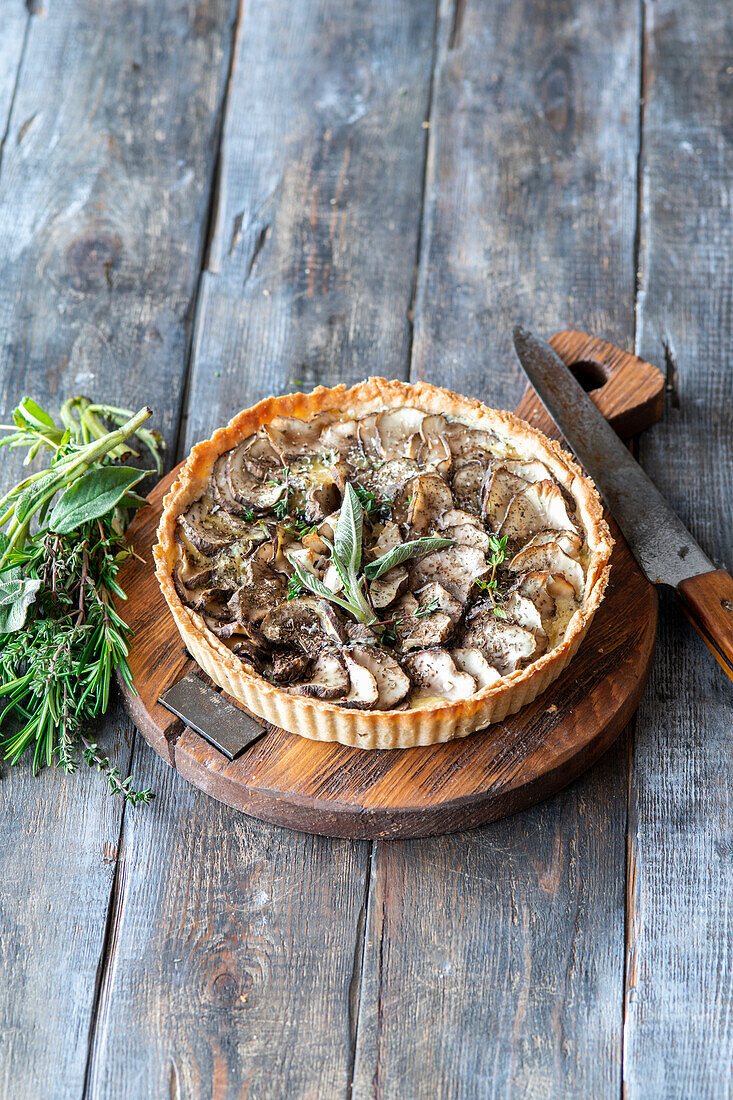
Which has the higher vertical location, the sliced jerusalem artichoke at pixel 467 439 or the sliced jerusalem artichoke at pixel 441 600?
the sliced jerusalem artichoke at pixel 467 439

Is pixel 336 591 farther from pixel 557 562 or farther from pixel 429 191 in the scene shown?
pixel 429 191

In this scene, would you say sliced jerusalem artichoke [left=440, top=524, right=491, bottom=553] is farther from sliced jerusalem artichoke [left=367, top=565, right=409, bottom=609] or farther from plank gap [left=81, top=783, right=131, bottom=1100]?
plank gap [left=81, top=783, right=131, bottom=1100]

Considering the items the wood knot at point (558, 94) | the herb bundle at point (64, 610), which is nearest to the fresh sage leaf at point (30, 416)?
the herb bundle at point (64, 610)

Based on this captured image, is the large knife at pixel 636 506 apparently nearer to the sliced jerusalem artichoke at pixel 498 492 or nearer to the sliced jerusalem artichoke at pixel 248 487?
the sliced jerusalem artichoke at pixel 498 492

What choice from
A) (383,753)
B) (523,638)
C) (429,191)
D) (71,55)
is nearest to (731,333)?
(429,191)

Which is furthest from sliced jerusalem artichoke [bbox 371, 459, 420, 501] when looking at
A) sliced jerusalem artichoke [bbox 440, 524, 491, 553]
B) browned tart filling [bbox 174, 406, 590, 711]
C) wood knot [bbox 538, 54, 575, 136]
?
wood knot [bbox 538, 54, 575, 136]

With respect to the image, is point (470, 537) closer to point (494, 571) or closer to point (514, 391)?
point (494, 571)
